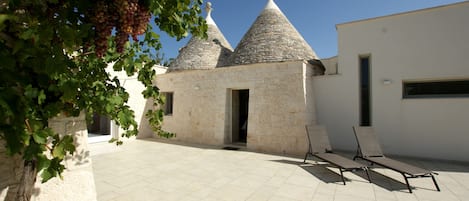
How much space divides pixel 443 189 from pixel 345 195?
7.24 feet

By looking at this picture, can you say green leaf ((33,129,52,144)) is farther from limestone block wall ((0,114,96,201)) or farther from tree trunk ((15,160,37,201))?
limestone block wall ((0,114,96,201))

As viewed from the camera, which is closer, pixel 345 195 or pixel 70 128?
pixel 70 128

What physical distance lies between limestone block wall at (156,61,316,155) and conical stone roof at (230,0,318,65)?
4.44ft

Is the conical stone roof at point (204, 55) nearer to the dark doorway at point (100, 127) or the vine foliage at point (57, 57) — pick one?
the dark doorway at point (100, 127)

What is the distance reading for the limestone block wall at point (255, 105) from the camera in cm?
818

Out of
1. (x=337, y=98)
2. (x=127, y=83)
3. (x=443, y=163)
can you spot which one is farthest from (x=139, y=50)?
(x=127, y=83)

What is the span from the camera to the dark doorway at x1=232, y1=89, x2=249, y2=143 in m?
10.4

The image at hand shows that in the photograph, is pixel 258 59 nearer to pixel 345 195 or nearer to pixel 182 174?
pixel 182 174

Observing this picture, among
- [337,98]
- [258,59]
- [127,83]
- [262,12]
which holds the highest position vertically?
[262,12]

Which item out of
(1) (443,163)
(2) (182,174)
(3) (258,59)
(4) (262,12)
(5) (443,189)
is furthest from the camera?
(4) (262,12)

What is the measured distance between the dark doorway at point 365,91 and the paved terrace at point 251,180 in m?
1.78

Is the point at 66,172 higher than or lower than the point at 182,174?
higher

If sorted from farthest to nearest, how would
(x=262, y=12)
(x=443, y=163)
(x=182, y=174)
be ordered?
(x=262, y=12), (x=443, y=163), (x=182, y=174)

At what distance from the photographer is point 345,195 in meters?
4.29
